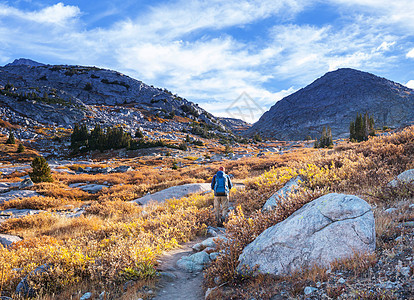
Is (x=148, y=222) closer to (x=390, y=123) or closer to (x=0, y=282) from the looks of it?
(x=0, y=282)

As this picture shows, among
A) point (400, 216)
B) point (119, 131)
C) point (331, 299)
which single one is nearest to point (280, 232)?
point (331, 299)

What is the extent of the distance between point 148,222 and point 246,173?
13.7 m

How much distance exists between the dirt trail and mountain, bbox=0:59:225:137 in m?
73.4

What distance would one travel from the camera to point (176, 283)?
4719 mm

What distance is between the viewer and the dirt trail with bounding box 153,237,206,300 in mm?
4176

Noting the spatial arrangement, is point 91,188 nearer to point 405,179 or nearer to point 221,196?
point 221,196

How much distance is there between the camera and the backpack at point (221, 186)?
8.94m

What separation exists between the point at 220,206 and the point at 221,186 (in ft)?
2.91

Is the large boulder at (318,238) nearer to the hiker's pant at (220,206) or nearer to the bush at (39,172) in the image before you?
the hiker's pant at (220,206)

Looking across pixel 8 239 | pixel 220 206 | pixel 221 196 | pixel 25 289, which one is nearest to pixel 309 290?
pixel 25 289

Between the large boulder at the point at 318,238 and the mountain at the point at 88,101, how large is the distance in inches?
2964

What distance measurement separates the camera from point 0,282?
14.5 feet

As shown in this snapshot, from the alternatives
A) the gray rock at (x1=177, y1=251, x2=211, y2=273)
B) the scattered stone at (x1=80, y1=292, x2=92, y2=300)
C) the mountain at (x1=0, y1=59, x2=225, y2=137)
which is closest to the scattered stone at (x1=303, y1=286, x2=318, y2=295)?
the gray rock at (x1=177, y1=251, x2=211, y2=273)

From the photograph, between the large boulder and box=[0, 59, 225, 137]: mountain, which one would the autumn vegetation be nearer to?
the large boulder
